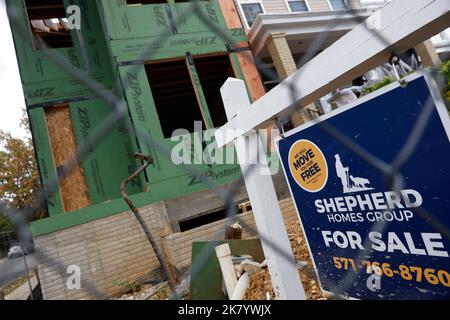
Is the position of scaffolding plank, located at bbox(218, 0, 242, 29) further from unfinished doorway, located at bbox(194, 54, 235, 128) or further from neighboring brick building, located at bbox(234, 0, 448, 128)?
unfinished doorway, located at bbox(194, 54, 235, 128)

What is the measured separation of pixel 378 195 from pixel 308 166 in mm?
324

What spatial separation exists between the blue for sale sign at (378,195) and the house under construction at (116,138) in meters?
Answer: 4.09

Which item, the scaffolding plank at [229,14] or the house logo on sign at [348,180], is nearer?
the house logo on sign at [348,180]

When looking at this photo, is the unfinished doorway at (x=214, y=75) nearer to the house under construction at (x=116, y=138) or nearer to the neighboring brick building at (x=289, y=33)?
the house under construction at (x=116, y=138)

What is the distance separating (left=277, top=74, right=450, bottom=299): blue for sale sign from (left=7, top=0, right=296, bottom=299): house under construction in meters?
4.09

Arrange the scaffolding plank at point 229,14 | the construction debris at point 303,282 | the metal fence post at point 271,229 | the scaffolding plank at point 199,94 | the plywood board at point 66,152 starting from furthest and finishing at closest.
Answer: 1. the scaffolding plank at point 229,14
2. the scaffolding plank at point 199,94
3. the plywood board at point 66,152
4. the construction debris at point 303,282
5. the metal fence post at point 271,229

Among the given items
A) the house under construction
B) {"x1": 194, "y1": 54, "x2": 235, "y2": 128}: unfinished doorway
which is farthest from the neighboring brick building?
{"x1": 194, "y1": 54, "x2": 235, "y2": 128}: unfinished doorway

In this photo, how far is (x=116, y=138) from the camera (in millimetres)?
8180

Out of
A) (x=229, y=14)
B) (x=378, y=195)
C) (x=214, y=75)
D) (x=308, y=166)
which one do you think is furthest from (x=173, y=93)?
(x=378, y=195)

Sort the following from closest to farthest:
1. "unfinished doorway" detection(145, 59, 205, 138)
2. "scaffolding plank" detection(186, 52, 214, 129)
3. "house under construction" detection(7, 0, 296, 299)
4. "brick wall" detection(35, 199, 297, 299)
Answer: "brick wall" detection(35, 199, 297, 299)
"house under construction" detection(7, 0, 296, 299)
"scaffolding plank" detection(186, 52, 214, 129)
"unfinished doorway" detection(145, 59, 205, 138)

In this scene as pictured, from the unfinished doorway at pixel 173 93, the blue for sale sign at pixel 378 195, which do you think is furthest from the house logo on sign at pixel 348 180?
the unfinished doorway at pixel 173 93

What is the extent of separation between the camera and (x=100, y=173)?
7773 millimetres

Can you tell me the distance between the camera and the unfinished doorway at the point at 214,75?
9.23 m

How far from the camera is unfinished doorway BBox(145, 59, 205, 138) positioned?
896 cm
